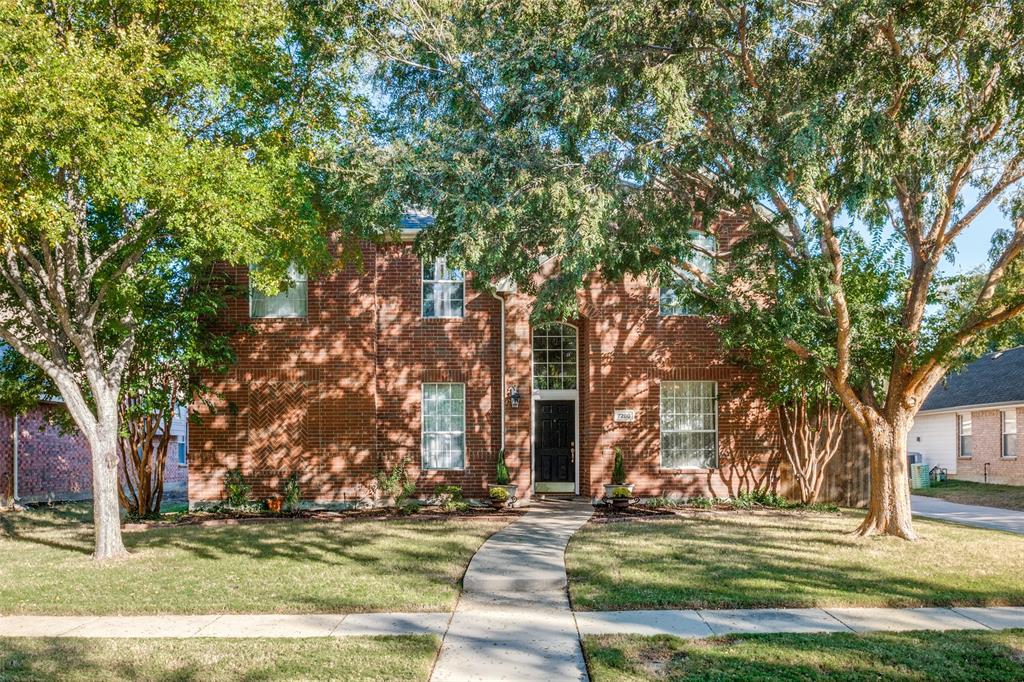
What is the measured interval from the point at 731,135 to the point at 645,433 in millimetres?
8376

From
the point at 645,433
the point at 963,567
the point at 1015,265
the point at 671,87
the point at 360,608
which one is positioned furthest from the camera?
the point at 645,433

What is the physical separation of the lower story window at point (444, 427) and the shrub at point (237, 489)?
375 cm

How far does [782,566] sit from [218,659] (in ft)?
22.5

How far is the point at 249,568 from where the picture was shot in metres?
10.2

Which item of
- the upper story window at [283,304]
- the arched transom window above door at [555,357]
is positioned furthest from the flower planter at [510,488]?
the upper story window at [283,304]

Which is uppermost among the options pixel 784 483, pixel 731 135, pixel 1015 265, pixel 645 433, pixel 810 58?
pixel 810 58

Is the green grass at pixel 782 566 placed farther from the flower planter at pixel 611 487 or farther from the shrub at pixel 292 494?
the shrub at pixel 292 494

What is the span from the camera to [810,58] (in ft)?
33.5

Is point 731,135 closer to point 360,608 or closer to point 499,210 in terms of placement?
point 499,210

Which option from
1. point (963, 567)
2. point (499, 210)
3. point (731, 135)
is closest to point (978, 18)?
point (731, 135)

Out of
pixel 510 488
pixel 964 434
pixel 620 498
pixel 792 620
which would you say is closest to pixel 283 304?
pixel 510 488

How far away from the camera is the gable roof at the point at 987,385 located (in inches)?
987

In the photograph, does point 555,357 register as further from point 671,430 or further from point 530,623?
point 530,623

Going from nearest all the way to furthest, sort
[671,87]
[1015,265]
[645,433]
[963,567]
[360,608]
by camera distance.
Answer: [360,608], [671,87], [963,567], [1015,265], [645,433]
